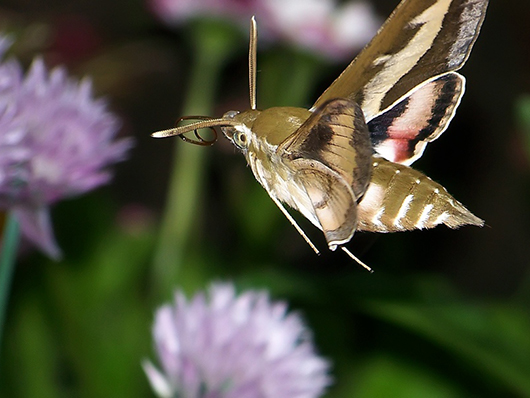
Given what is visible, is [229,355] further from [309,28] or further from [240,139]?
[309,28]

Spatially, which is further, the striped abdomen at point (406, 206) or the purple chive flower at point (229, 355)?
the purple chive flower at point (229, 355)

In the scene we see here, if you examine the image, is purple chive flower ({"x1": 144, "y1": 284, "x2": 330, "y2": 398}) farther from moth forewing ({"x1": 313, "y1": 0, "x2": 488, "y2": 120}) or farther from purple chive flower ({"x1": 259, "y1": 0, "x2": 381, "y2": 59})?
purple chive flower ({"x1": 259, "y1": 0, "x2": 381, "y2": 59})

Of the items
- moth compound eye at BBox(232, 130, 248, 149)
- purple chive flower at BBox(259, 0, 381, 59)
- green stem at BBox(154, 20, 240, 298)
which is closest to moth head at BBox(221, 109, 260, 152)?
moth compound eye at BBox(232, 130, 248, 149)

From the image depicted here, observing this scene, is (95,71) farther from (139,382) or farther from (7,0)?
(139,382)

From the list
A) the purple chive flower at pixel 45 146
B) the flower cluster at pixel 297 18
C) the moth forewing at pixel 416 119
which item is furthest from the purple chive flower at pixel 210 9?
the moth forewing at pixel 416 119

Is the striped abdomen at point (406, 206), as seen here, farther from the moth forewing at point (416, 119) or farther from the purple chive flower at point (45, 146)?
the purple chive flower at point (45, 146)

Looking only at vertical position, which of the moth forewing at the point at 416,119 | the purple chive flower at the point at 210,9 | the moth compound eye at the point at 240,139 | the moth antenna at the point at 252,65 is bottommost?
the moth forewing at the point at 416,119

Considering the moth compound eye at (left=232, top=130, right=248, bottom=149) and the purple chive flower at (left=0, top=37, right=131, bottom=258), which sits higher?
the purple chive flower at (left=0, top=37, right=131, bottom=258)
